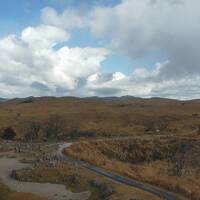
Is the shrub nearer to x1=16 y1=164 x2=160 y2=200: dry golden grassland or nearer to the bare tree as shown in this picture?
the bare tree

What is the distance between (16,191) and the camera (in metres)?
45.0

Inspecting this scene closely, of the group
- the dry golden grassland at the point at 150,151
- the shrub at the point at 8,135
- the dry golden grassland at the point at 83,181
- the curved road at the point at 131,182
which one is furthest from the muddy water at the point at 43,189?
the shrub at the point at 8,135

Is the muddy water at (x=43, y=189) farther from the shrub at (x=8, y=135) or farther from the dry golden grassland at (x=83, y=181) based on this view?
the shrub at (x=8, y=135)

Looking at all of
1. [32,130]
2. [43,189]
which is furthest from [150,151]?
[43,189]

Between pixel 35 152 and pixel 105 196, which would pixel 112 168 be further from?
pixel 35 152

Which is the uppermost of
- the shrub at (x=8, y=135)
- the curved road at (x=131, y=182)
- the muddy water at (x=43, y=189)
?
the shrub at (x=8, y=135)

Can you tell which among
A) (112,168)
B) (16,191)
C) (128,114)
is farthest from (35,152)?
(128,114)

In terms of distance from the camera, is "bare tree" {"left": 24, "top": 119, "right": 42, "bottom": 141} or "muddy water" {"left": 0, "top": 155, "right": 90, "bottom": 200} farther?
A: "bare tree" {"left": 24, "top": 119, "right": 42, "bottom": 141}

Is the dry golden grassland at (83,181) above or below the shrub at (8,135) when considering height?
below

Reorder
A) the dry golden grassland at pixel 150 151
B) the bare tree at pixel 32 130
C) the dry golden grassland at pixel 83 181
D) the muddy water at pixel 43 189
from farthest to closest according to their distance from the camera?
1. the bare tree at pixel 32 130
2. the dry golden grassland at pixel 150 151
3. the muddy water at pixel 43 189
4. the dry golden grassland at pixel 83 181

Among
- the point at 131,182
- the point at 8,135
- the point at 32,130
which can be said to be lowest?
the point at 131,182

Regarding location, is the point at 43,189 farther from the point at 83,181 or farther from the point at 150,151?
the point at 150,151

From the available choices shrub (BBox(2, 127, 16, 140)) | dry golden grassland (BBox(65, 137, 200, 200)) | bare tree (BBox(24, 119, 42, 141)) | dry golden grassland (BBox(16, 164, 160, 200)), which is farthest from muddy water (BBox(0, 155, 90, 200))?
bare tree (BBox(24, 119, 42, 141))

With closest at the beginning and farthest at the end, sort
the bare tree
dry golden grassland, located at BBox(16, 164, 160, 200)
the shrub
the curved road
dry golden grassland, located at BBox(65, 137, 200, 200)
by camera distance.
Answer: dry golden grassland, located at BBox(16, 164, 160, 200), the curved road, dry golden grassland, located at BBox(65, 137, 200, 200), the shrub, the bare tree
